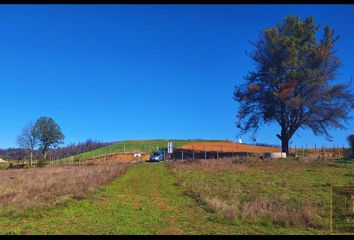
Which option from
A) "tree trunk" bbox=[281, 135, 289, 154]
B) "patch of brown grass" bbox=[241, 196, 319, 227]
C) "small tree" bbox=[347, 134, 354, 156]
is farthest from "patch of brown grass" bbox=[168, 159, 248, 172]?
"small tree" bbox=[347, 134, 354, 156]

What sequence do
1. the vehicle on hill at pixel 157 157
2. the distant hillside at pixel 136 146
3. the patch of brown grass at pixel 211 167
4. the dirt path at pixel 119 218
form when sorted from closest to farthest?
1. the dirt path at pixel 119 218
2. the patch of brown grass at pixel 211 167
3. the vehicle on hill at pixel 157 157
4. the distant hillside at pixel 136 146

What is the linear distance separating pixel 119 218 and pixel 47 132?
79.9m

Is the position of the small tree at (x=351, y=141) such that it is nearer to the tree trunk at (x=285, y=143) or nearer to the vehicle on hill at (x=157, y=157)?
the tree trunk at (x=285, y=143)

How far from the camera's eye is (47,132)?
88875 millimetres

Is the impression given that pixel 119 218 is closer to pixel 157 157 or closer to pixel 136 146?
pixel 157 157

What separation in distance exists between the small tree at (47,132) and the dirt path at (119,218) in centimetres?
7343

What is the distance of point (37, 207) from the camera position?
51.2ft

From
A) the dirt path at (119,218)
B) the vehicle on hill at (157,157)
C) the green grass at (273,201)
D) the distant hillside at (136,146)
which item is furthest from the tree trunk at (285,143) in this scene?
the dirt path at (119,218)

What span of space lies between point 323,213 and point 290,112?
3958 centimetres

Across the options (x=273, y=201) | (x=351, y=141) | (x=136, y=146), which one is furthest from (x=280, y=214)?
(x=136, y=146)

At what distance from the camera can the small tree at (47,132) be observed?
88.9 m

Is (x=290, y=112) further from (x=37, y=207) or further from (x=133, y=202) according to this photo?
(x=37, y=207)

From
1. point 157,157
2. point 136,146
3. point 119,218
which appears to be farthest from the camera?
point 136,146

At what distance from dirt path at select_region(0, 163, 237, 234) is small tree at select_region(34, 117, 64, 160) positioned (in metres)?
73.4
